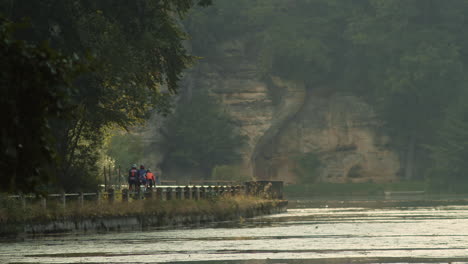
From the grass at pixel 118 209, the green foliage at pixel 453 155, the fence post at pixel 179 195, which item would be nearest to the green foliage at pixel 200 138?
the green foliage at pixel 453 155

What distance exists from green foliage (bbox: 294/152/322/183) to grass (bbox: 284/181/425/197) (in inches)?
140

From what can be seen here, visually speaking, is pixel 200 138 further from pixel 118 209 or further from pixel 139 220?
pixel 118 209

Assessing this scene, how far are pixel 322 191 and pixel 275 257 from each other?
3247 inches

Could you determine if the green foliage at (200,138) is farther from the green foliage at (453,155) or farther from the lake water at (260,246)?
the lake water at (260,246)

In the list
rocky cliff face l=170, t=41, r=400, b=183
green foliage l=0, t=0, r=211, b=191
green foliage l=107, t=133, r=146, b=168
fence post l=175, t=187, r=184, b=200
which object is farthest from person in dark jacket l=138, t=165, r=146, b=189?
rocky cliff face l=170, t=41, r=400, b=183

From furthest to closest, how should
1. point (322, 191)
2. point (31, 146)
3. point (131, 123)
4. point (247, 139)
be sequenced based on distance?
point (247, 139) < point (322, 191) < point (131, 123) < point (31, 146)

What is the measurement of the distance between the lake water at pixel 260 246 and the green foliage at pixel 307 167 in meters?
75.1

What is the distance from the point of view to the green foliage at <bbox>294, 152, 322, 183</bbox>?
107m

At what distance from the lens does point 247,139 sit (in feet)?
357

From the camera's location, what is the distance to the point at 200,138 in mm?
106938

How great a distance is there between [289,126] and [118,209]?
78.0 metres

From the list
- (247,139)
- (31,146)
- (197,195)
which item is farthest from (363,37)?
(31,146)

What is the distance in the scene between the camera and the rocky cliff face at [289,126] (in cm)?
10925

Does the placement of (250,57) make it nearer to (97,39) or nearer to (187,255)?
(97,39)
